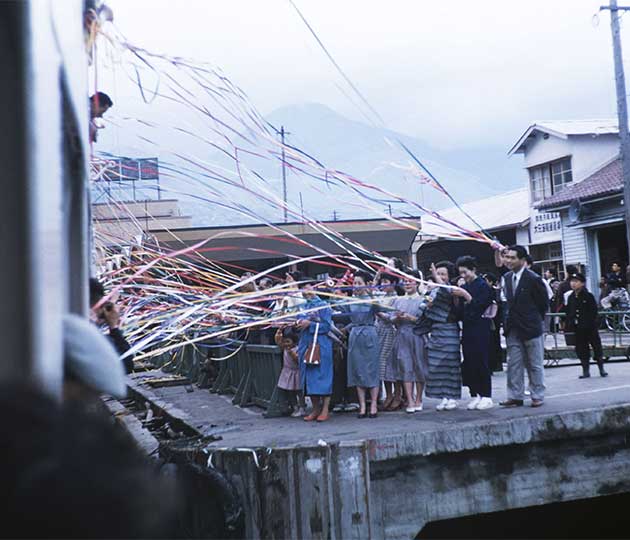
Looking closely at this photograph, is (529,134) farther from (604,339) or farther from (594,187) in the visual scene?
(604,339)

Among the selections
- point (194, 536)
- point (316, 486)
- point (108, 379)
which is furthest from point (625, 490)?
point (108, 379)

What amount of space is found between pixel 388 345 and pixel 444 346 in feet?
2.21

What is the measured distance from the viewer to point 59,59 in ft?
6.21

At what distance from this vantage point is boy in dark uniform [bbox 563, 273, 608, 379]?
10375mm

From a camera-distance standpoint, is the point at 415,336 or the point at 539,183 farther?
the point at 539,183

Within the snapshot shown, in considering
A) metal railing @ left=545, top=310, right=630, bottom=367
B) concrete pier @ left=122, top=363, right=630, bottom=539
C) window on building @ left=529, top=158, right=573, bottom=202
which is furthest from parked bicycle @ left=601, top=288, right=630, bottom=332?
concrete pier @ left=122, top=363, right=630, bottom=539

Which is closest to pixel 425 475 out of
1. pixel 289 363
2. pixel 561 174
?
pixel 289 363

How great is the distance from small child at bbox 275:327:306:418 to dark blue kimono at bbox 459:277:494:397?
1846 mm

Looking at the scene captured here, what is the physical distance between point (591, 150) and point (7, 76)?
23.7 m

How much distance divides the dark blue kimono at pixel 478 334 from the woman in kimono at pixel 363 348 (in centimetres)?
96

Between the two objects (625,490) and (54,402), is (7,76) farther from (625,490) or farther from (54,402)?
(625,490)

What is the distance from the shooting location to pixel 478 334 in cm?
783

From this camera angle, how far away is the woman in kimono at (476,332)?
307 inches

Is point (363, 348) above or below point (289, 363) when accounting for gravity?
above
